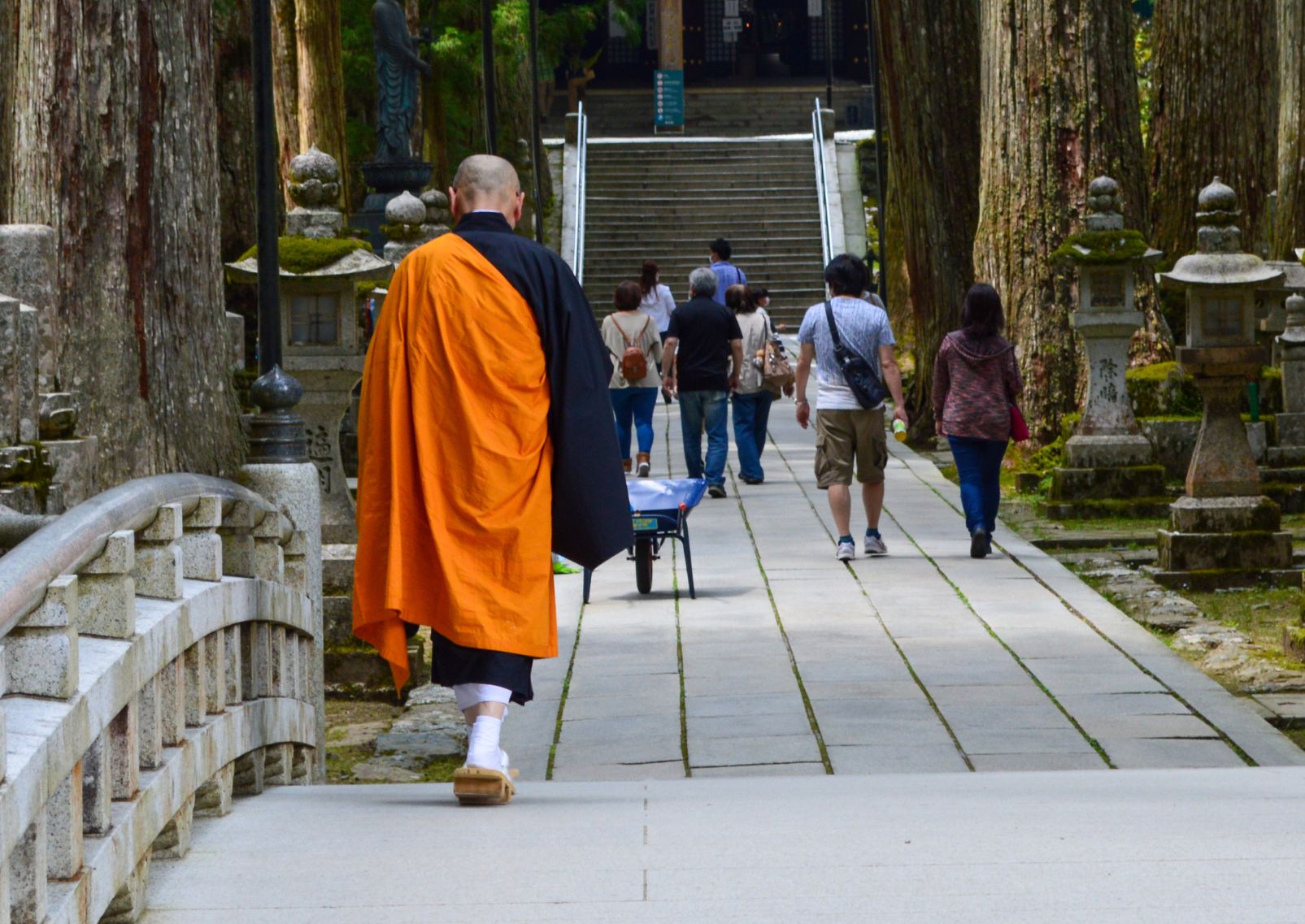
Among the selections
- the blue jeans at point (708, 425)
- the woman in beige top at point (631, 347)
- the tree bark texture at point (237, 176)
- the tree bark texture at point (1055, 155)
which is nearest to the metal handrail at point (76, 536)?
the tree bark texture at point (237, 176)

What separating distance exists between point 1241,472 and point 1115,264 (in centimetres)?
208

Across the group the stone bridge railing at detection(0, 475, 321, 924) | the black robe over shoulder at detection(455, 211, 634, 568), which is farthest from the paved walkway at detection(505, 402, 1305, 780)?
the stone bridge railing at detection(0, 475, 321, 924)

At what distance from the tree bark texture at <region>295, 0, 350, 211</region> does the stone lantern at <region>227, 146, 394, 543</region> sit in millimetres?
10695

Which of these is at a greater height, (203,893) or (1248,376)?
(1248,376)

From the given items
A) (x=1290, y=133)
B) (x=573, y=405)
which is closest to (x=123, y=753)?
(x=573, y=405)

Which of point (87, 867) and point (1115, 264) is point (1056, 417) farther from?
point (87, 867)

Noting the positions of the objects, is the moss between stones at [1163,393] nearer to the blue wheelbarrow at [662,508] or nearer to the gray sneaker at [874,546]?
the gray sneaker at [874,546]

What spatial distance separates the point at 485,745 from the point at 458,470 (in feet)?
2.35

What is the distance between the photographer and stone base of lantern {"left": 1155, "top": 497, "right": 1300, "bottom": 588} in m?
10.1

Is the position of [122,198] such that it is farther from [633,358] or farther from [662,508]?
[633,358]

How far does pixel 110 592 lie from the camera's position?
363 cm

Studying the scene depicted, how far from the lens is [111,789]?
12.1 ft

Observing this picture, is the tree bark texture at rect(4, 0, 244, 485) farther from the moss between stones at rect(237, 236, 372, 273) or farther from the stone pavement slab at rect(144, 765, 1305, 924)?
the stone pavement slab at rect(144, 765, 1305, 924)

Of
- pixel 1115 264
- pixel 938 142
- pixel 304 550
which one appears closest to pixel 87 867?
pixel 304 550
